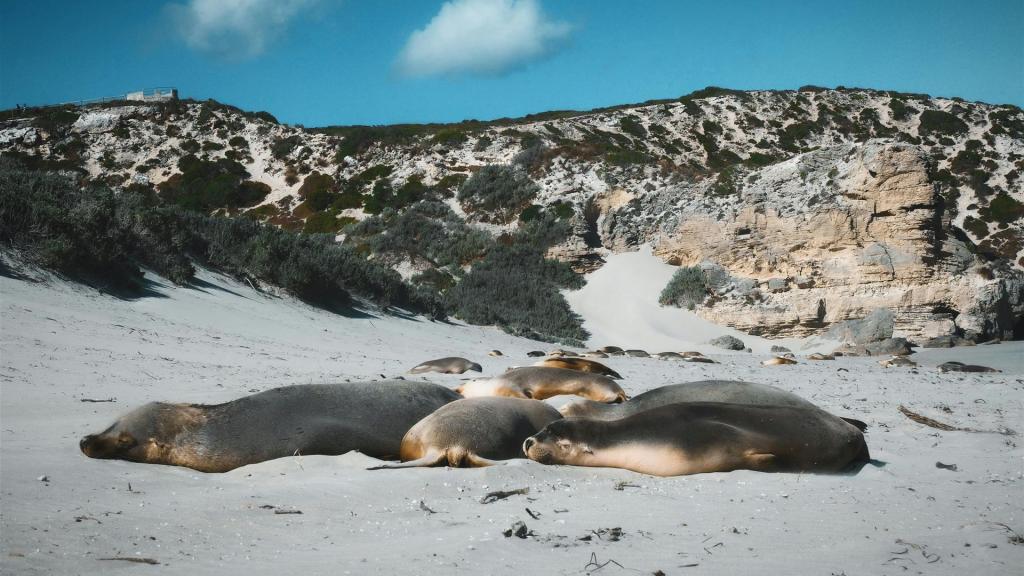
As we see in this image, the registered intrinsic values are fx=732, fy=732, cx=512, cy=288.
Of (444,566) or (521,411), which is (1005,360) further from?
(444,566)

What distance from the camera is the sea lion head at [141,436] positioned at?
173 inches

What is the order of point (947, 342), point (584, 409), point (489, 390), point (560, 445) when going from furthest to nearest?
point (947, 342) → point (489, 390) → point (584, 409) → point (560, 445)

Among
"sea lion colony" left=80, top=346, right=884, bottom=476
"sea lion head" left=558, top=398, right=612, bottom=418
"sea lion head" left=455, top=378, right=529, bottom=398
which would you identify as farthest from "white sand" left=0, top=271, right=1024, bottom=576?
"sea lion head" left=455, top=378, right=529, bottom=398

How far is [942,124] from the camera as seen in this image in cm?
4988

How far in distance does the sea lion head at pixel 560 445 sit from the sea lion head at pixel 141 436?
2181mm

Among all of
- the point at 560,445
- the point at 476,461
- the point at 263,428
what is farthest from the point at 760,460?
the point at 263,428

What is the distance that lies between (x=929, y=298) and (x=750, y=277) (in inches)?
187

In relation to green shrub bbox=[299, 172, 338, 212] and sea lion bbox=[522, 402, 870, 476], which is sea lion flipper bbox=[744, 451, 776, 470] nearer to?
sea lion bbox=[522, 402, 870, 476]

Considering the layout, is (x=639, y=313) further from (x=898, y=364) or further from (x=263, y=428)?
(x=263, y=428)

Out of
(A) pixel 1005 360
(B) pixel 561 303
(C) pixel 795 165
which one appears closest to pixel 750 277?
(C) pixel 795 165

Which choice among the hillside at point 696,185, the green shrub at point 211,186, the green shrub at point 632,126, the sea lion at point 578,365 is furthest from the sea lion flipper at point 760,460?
the green shrub at point 632,126

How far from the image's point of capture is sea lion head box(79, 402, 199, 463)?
173 inches

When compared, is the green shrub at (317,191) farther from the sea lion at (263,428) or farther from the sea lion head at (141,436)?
the sea lion head at (141,436)

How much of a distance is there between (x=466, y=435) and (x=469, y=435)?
0.07 feet
